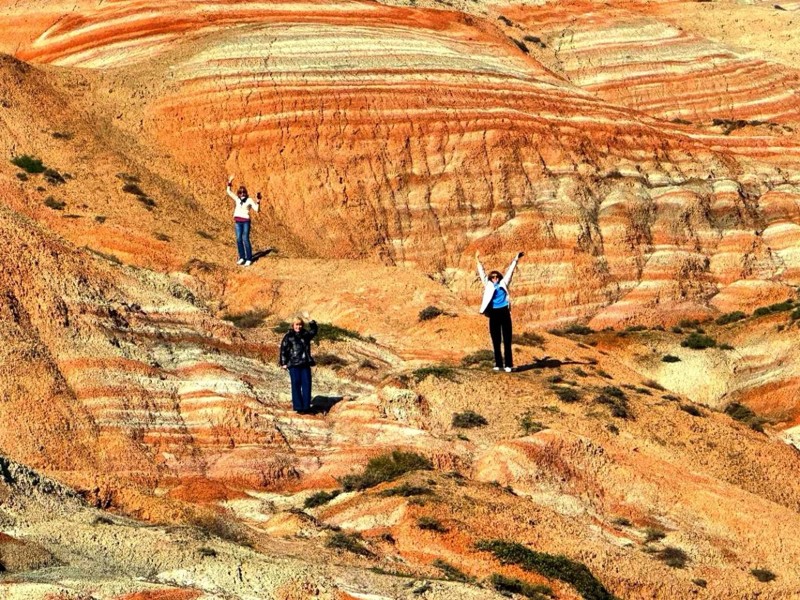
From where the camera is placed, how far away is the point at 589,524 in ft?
87.2

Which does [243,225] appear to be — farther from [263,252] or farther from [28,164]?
[28,164]

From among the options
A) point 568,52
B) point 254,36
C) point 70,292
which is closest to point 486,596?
point 70,292

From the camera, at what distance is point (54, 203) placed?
41344 millimetres

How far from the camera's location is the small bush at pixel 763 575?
25.3 metres

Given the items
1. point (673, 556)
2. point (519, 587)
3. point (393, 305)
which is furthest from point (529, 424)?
point (393, 305)

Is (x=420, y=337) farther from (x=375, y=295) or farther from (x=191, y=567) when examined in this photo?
(x=191, y=567)

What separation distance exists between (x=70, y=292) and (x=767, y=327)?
20.1m

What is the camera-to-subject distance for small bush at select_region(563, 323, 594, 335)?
45.8 metres

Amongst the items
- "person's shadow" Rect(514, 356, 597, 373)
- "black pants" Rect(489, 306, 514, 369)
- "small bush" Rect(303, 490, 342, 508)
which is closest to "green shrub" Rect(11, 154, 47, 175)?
"person's shadow" Rect(514, 356, 597, 373)

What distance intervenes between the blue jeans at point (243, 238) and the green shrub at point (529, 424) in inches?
475

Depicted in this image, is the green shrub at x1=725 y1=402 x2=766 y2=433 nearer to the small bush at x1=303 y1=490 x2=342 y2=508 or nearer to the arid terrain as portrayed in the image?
the arid terrain

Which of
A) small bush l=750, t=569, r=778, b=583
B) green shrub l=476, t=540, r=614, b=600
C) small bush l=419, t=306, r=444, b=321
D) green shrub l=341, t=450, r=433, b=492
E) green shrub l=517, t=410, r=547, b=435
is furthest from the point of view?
small bush l=419, t=306, r=444, b=321

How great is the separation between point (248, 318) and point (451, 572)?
51.4 ft

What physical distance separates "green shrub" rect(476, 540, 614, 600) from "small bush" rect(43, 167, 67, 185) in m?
22.4
